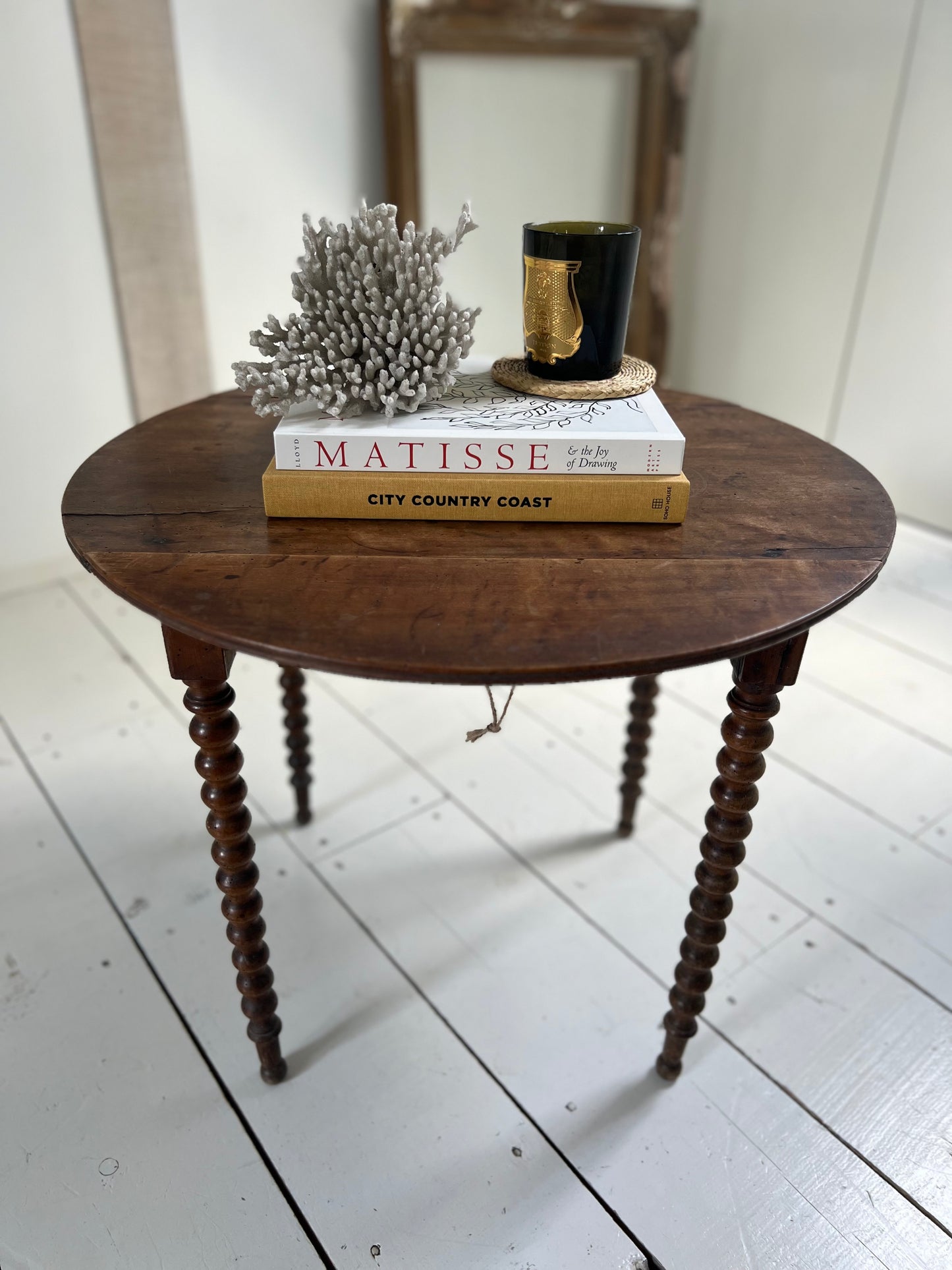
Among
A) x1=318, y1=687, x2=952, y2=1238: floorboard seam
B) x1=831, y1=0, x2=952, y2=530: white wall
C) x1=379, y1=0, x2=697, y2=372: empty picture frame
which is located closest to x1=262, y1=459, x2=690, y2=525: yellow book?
x1=318, y1=687, x2=952, y2=1238: floorboard seam

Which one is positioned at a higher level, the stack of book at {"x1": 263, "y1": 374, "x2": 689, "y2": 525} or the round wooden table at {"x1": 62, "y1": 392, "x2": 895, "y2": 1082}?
the stack of book at {"x1": 263, "y1": 374, "x2": 689, "y2": 525}

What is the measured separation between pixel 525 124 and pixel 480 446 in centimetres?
171

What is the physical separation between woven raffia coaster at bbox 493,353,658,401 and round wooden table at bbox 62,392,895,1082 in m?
0.10

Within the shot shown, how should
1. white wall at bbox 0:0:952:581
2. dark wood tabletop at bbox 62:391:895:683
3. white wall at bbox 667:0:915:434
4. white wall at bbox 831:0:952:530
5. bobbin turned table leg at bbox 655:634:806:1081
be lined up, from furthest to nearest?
white wall at bbox 667:0:915:434
white wall at bbox 831:0:952:530
white wall at bbox 0:0:952:581
bobbin turned table leg at bbox 655:634:806:1081
dark wood tabletop at bbox 62:391:895:683

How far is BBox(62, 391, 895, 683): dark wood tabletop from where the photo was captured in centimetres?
66

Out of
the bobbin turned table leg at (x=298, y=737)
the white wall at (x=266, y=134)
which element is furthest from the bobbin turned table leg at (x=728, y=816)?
the white wall at (x=266, y=134)

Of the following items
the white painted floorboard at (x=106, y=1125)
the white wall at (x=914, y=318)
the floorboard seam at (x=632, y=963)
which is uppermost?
the white wall at (x=914, y=318)

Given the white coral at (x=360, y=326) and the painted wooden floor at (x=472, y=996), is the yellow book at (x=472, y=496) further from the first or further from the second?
the painted wooden floor at (x=472, y=996)

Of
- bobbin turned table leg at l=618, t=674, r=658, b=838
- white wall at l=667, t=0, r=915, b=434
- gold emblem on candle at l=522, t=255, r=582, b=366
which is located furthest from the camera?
white wall at l=667, t=0, r=915, b=434

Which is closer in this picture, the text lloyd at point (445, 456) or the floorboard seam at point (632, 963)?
the text lloyd at point (445, 456)

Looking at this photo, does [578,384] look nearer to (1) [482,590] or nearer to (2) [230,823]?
(1) [482,590]

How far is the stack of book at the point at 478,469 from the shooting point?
0.80m

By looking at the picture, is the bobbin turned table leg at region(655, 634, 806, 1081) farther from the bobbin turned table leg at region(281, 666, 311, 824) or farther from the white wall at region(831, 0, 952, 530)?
the white wall at region(831, 0, 952, 530)

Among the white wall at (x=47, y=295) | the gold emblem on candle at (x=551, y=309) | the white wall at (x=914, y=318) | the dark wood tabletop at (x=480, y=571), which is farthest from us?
the white wall at (x=914, y=318)
